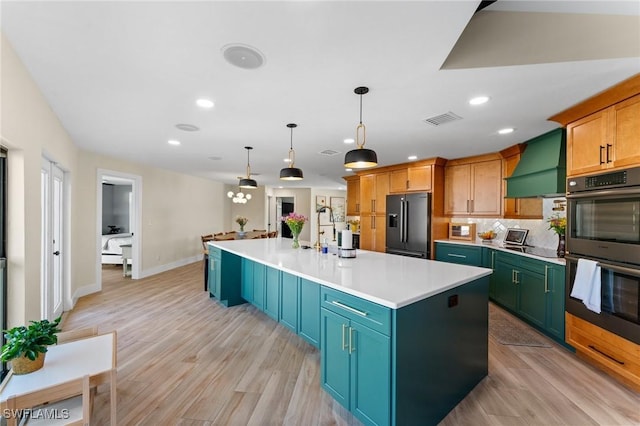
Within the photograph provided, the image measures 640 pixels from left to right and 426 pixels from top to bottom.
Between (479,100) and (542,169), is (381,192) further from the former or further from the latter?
(479,100)

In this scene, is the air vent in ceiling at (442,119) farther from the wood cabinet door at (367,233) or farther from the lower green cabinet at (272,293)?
the wood cabinet door at (367,233)

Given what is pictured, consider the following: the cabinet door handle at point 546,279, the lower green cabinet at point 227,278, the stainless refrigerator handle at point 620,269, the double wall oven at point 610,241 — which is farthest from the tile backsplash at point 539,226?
the lower green cabinet at point 227,278

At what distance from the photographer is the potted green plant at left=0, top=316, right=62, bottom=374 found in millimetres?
1453

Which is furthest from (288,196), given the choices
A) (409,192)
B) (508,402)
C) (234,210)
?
(508,402)

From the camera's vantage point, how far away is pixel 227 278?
4039mm

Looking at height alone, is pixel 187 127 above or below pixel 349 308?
above

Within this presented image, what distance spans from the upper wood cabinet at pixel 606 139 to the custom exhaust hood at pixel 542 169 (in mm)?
480

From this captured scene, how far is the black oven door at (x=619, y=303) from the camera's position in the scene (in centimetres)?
213

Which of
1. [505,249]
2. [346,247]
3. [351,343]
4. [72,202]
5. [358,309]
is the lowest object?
[351,343]

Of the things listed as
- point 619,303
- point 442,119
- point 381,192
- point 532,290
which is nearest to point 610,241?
point 619,303

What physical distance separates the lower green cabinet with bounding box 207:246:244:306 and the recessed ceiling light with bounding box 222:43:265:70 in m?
2.84

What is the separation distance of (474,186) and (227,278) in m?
4.27

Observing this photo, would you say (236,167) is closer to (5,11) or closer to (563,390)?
(5,11)

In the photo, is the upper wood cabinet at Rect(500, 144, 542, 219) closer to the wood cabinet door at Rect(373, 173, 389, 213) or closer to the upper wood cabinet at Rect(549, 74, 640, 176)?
the upper wood cabinet at Rect(549, 74, 640, 176)
